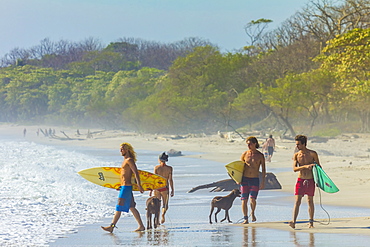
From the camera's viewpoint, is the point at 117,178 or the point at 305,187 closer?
the point at 305,187

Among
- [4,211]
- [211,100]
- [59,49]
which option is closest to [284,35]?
[211,100]

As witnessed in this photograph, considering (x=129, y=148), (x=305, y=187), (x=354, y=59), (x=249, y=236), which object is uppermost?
(x=354, y=59)

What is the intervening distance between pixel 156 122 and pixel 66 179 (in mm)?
36008

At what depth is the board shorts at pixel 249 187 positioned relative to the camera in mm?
8781

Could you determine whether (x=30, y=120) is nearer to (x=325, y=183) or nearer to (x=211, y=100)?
(x=211, y=100)

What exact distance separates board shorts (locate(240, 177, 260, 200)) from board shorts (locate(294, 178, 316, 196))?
78cm

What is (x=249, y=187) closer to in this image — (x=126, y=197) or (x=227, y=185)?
(x=126, y=197)

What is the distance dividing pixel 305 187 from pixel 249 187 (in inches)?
37.1

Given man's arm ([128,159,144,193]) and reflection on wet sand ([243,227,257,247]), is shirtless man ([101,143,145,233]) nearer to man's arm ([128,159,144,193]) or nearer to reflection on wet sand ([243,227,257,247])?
man's arm ([128,159,144,193])

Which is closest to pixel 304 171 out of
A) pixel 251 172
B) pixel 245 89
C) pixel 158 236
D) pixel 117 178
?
pixel 251 172

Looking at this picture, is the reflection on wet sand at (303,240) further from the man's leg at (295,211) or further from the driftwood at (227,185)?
the driftwood at (227,185)

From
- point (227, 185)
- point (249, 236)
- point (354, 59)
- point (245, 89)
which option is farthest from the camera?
point (245, 89)

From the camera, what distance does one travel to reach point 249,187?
8.82 meters

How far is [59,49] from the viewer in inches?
5502
